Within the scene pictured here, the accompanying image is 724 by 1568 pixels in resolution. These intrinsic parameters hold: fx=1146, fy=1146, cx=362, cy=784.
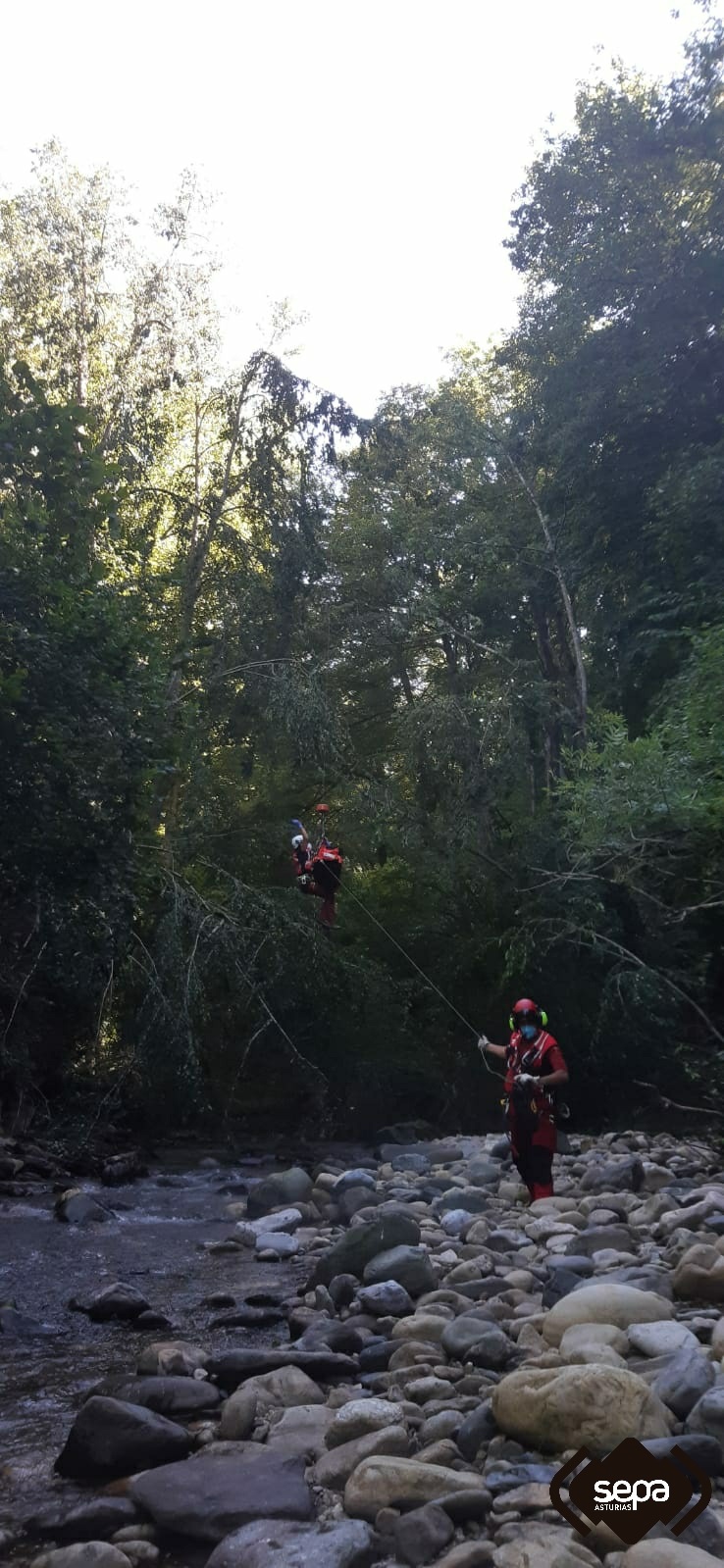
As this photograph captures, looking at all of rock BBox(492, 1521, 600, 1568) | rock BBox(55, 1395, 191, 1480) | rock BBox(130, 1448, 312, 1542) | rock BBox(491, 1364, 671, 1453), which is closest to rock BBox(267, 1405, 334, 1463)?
rock BBox(130, 1448, 312, 1542)

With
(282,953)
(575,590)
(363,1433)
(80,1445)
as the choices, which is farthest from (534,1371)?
(575,590)

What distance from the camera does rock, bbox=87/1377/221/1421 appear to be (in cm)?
411

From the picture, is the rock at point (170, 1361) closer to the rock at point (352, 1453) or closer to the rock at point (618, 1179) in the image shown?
the rock at point (352, 1453)

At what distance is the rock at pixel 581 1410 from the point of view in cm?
329

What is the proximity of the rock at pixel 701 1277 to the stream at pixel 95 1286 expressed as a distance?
181 cm

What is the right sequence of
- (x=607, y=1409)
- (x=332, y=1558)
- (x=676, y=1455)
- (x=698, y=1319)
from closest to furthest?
1. (x=332, y=1558)
2. (x=676, y=1455)
3. (x=607, y=1409)
4. (x=698, y=1319)

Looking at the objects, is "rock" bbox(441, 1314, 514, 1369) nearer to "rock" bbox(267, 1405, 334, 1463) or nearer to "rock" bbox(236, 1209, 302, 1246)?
"rock" bbox(267, 1405, 334, 1463)

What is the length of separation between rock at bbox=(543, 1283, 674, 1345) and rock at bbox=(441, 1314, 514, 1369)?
8.0 inches

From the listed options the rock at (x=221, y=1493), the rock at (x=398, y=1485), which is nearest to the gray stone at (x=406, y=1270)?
the rock at (x=221, y=1493)

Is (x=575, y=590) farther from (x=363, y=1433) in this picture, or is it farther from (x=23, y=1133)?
(x=363, y=1433)

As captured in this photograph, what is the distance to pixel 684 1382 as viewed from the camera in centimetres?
353

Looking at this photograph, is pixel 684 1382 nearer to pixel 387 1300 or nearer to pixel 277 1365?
pixel 277 1365

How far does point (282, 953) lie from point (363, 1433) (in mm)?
8472

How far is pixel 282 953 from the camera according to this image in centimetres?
1213
